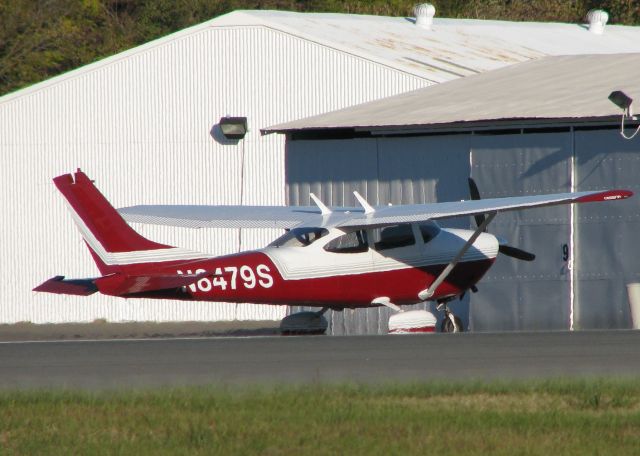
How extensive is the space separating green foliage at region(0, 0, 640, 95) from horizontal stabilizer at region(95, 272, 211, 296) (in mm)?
30909

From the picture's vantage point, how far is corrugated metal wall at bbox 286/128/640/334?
73.7 ft

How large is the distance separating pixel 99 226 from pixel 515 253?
22.8 ft

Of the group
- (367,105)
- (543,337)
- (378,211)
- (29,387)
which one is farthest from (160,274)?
(367,105)

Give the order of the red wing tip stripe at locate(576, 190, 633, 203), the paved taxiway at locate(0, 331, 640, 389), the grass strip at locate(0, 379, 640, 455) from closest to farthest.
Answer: the grass strip at locate(0, 379, 640, 455) → the paved taxiway at locate(0, 331, 640, 389) → the red wing tip stripe at locate(576, 190, 633, 203)

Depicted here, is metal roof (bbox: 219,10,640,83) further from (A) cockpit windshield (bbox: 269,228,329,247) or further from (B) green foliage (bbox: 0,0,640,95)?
(B) green foliage (bbox: 0,0,640,95)

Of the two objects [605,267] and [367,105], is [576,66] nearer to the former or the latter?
[367,105]

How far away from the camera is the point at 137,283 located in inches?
A: 776

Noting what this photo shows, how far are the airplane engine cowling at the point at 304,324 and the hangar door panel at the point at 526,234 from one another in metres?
3.50

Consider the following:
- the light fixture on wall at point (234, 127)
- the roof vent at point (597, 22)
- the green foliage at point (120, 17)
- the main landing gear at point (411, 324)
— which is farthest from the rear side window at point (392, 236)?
the green foliage at point (120, 17)

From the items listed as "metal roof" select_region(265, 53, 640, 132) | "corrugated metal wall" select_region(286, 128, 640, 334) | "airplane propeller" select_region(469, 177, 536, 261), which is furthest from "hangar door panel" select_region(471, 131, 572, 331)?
"airplane propeller" select_region(469, 177, 536, 261)

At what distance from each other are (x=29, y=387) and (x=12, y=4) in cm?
4035

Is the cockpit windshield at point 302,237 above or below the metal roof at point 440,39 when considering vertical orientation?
below

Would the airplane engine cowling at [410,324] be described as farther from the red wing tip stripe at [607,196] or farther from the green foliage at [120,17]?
the green foliage at [120,17]

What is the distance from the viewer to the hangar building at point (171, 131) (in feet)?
97.2
